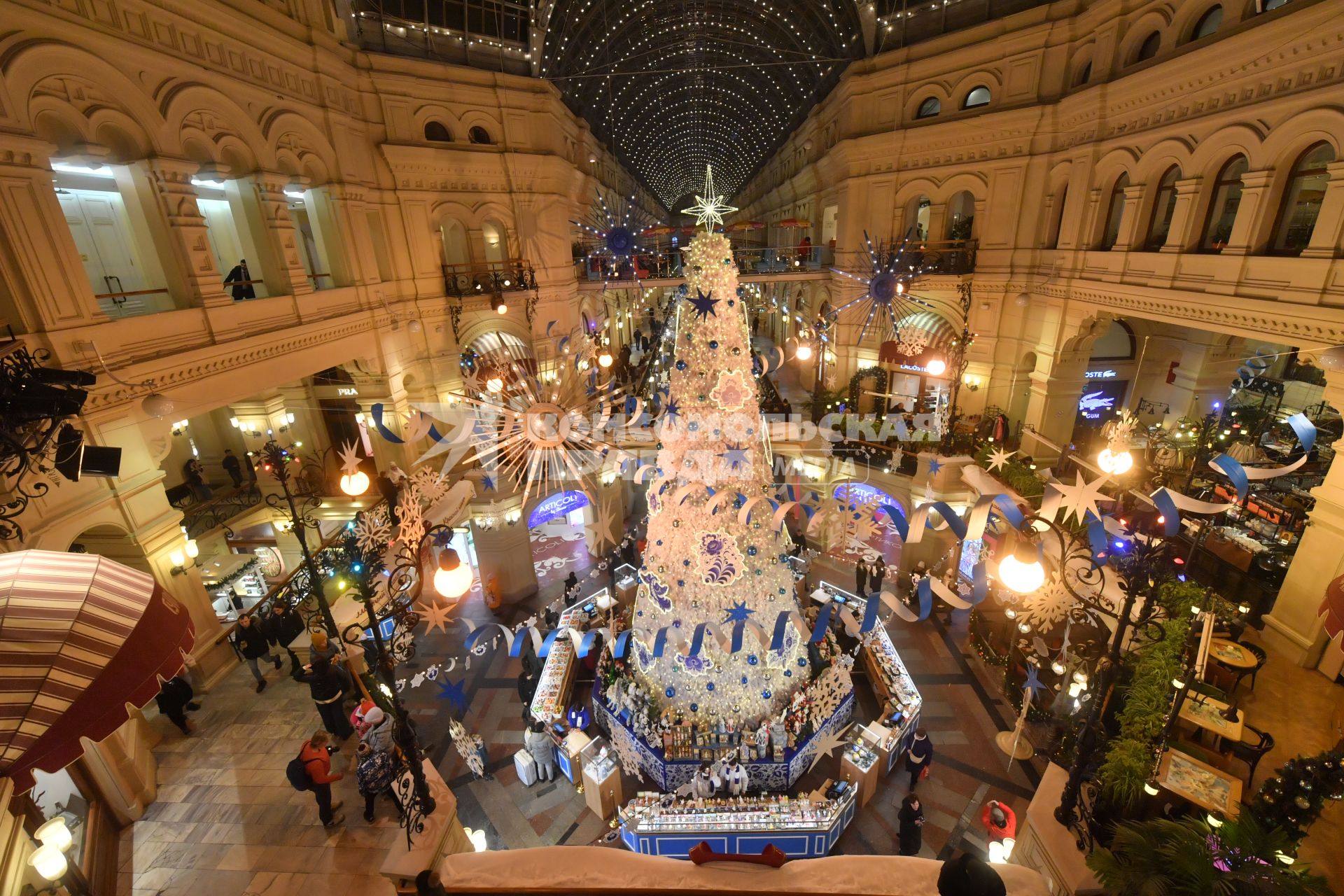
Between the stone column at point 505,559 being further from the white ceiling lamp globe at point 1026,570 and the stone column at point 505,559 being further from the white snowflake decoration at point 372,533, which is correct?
the white ceiling lamp globe at point 1026,570

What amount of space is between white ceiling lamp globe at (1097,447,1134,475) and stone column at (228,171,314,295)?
1358cm

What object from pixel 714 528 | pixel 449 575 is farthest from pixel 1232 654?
pixel 449 575

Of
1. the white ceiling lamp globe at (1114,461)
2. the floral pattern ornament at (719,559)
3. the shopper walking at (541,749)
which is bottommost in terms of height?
the shopper walking at (541,749)

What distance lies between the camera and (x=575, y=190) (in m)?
16.5

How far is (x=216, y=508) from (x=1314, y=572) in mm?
19210

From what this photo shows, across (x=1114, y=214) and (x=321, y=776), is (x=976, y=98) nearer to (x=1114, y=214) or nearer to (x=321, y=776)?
(x=1114, y=214)

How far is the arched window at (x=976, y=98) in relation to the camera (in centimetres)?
1267

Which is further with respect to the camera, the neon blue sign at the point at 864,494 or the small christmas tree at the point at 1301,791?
the neon blue sign at the point at 864,494

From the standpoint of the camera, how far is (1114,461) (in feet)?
25.2

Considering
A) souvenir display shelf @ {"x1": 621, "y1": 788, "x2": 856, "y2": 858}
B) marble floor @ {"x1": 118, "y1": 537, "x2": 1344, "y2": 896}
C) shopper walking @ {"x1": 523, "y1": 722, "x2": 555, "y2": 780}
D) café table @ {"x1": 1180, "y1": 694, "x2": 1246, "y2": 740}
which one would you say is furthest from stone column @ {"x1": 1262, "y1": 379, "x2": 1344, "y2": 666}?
shopper walking @ {"x1": 523, "y1": 722, "x2": 555, "y2": 780}

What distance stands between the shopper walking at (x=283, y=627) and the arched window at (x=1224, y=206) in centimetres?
1572

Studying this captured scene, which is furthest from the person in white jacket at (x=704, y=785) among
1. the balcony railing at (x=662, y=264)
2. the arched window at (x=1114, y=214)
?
the balcony railing at (x=662, y=264)

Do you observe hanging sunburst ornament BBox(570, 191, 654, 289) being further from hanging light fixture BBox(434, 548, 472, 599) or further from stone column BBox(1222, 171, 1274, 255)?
stone column BBox(1222, 171, 1274, 255)

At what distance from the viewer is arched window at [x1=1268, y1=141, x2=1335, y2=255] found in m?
7.55
